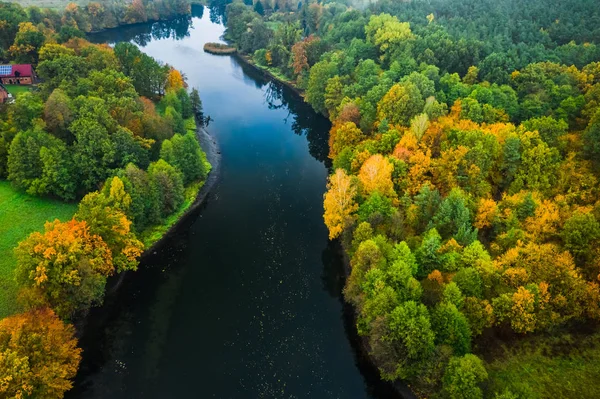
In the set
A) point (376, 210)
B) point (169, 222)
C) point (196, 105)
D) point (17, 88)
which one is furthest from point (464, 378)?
point (17, 88)

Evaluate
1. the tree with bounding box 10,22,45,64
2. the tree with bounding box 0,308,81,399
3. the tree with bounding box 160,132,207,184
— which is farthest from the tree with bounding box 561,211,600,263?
the tree with bounding box 10,22,45,64

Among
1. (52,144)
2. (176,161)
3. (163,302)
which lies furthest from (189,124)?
(163,302)

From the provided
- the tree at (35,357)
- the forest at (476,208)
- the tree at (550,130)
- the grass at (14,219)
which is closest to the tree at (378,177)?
the forest at (476,208)

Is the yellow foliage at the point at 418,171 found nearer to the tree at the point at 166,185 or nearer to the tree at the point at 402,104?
the tree at the point at 402,104

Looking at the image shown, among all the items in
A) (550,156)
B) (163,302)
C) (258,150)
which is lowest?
(163,302)

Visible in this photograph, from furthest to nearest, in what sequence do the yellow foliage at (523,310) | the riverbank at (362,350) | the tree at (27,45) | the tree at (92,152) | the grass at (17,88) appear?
the tree at (27,45) < the grass at (17,88) < the tree at (92,152) < the riverbank at (362,350) < the yellow foliage at (523,310)

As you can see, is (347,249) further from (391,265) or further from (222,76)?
(222,76)

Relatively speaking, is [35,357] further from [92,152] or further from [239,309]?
[92,152]
